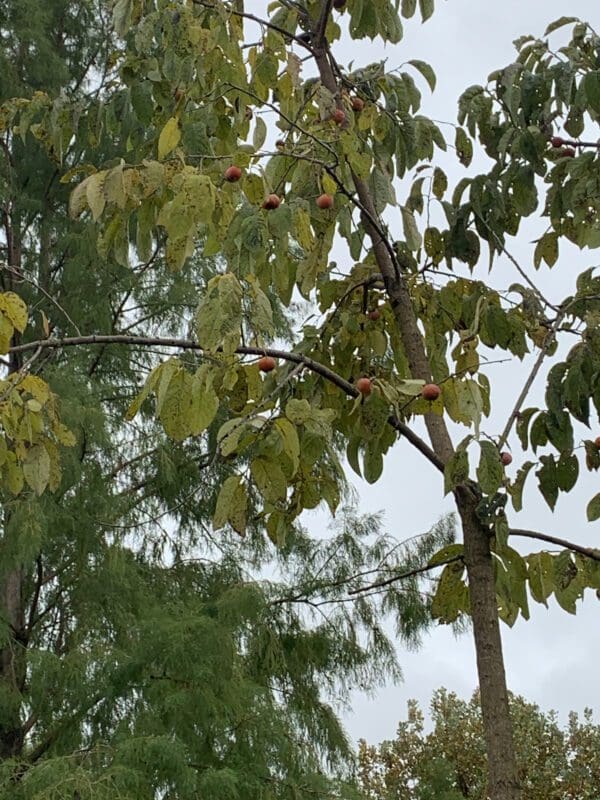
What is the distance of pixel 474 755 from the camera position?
397 inches

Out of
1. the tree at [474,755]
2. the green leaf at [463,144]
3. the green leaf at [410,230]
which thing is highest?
the tree at [474,755]

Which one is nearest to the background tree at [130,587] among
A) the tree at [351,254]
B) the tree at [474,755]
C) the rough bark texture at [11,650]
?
the rough bark texture at [11,650]

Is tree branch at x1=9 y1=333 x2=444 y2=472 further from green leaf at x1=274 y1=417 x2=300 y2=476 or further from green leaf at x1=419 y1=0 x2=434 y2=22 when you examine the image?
green leaf at x1=419 y1=0 x2=434 y2=22

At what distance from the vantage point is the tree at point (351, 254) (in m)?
1.51

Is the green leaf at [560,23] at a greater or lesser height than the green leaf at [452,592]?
greater

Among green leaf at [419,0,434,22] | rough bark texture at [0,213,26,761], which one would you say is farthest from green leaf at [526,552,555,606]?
rough bark texture at [0,213,26,761]

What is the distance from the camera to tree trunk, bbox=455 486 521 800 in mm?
1520

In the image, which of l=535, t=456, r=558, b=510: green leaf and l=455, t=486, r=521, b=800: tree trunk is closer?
l=455, t=486, r=521, b=800: tree trunk

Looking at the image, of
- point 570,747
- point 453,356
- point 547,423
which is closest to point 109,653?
point 453,356

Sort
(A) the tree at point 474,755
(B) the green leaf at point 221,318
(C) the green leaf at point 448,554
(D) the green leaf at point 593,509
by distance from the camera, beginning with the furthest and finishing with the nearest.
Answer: (A) the tree at point 474,755 → (C) the green leaf at point 448,554 → (D) the green leaf at point 593,509 → (B) the green leaf at point 221,318

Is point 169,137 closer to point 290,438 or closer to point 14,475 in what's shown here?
Answer: point 290,438

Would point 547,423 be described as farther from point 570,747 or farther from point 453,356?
point 570,747

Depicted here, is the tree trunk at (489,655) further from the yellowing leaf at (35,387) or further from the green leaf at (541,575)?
the yellowing leaf at (35,387)

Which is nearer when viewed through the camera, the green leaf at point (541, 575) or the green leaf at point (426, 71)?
the green leaf at point (541, 575)
